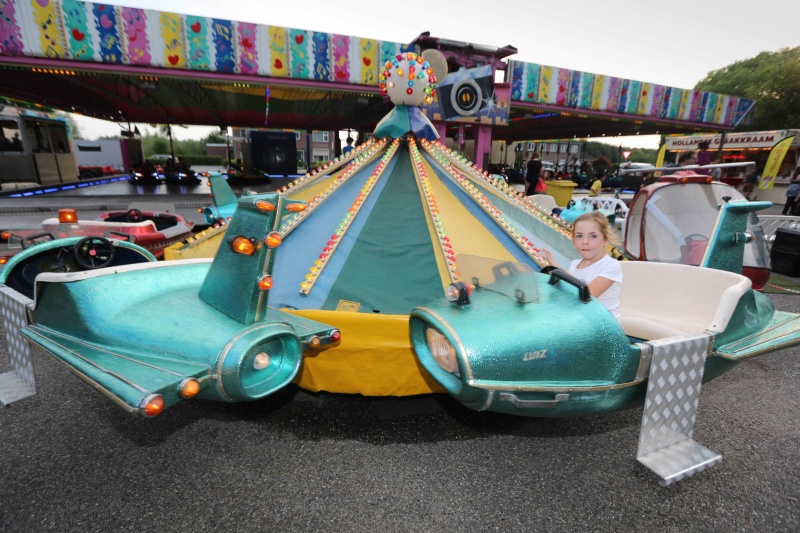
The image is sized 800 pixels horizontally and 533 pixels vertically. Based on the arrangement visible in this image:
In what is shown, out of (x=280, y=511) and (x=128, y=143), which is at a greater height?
(x=128, y=143)

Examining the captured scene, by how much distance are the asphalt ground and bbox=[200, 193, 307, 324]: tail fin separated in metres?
0.89

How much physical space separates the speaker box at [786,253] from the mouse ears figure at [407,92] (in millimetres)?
6630

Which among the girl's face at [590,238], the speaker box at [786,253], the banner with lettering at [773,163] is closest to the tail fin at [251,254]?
the girl's face at [590,238]

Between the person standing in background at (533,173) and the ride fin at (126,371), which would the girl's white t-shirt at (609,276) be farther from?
the person standing in background at (533,173)

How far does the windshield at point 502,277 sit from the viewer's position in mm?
1880

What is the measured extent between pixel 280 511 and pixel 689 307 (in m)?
3.10

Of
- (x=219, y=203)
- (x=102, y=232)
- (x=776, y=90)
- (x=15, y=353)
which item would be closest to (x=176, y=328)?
(x=15, y=353)

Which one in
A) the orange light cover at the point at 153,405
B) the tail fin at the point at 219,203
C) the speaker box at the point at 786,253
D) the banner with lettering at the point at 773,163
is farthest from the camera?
the banner with lettering at the point at 773,163

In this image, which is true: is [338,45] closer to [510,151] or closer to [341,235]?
[341,235]

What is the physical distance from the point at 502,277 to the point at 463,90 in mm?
8569

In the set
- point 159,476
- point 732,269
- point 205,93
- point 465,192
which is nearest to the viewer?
point 159,476

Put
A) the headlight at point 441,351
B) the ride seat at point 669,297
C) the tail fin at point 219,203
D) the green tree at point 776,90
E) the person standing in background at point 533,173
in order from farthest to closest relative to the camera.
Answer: the green tree at point 776,90 → the person standing in background at point 533,173 → the tail fin at point 219,203 → the ride seat at point 669,297 → the headlight at point 441,351

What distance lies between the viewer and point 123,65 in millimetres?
8359

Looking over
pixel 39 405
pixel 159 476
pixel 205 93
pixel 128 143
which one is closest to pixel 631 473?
pixel 159 476
